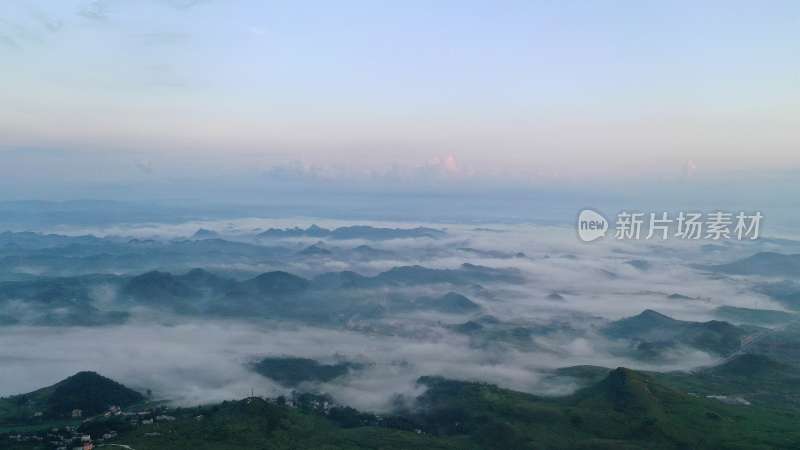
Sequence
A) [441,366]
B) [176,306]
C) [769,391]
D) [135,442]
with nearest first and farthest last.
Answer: [135,442] < [769,391] < [441,366] < [176,306]

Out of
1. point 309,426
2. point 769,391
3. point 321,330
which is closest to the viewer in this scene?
point 309,426

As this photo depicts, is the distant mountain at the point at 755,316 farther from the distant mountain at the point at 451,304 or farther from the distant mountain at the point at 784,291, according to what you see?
the distant mountain at the point at 451,304

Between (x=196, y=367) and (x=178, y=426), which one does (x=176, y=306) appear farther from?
(x=178, y=426)

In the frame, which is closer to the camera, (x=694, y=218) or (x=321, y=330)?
(x=694, y=218)

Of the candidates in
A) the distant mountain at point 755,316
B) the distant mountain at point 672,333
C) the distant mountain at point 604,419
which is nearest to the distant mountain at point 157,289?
the distant mountain at point 604,419

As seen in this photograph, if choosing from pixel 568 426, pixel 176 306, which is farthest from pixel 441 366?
pixel 176 306

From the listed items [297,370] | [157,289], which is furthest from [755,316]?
[157,289]

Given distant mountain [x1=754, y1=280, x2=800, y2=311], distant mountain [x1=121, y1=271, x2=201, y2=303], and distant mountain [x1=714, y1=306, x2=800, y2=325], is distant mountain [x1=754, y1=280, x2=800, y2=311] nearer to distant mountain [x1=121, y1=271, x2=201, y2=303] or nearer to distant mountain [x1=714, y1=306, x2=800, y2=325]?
distant mountain [x1=714, y1=306, x2=800, y2=325]

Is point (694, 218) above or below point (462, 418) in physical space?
above
